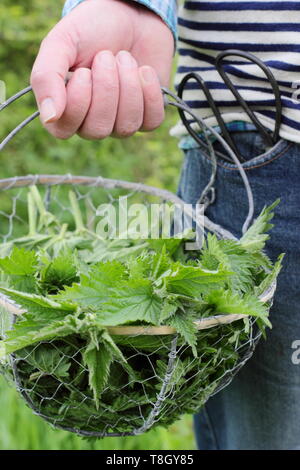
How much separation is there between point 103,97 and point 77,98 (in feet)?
0.11

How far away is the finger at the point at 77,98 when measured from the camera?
746 millimetres

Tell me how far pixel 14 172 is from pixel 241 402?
1.72m

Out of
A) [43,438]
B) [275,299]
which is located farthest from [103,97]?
[43,438]

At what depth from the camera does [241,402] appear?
1.09 meters

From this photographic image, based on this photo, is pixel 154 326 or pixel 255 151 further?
pixel 255 151

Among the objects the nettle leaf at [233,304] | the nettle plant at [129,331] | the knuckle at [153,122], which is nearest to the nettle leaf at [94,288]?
the nettle plant at [129,331]

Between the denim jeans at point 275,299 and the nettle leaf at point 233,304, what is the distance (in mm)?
257

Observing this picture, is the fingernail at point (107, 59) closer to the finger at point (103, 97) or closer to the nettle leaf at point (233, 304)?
the finger at point (103, 97)

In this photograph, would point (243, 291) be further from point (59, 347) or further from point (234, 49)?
point (234, 49)

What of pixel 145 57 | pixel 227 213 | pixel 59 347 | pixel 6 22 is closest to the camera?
pixel 59 347

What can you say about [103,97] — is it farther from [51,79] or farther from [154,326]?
[154,326]

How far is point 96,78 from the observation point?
2.48ft
